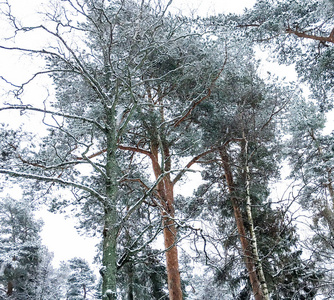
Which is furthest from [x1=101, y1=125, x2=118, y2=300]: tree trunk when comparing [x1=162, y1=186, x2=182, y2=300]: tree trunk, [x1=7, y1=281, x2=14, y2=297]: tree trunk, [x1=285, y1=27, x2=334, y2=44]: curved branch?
[x1=7, y1=281, x2=14, y2=297]: tree trunk

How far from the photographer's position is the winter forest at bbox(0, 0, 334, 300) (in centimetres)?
411

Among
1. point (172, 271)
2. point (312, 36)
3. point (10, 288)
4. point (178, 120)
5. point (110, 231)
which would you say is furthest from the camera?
point (10, 288)

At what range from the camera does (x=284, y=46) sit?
8039 mm

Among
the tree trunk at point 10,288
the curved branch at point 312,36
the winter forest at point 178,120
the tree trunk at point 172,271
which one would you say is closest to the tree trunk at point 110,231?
the winter forest at point 178,120

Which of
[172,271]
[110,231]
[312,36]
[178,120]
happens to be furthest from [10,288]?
[312,36]

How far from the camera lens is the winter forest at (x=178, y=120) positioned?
13.5ft

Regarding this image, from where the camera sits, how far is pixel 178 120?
295 inches

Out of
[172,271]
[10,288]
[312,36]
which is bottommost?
[172,271]

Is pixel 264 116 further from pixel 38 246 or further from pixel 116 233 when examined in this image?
pixel 38 246

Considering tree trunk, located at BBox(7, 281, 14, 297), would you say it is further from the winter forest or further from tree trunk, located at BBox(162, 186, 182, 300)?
tree trunk, located at BBox(162, 186, 182, 300)

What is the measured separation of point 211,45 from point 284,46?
2.41 m

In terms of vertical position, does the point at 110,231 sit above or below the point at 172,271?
below

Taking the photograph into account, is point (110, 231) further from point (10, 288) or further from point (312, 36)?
point (10, 288)

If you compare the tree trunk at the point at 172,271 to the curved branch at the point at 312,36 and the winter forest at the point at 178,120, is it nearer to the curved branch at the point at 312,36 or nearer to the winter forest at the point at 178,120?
the winter forest at the point at 178,120
